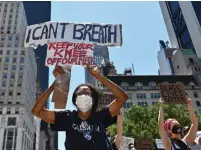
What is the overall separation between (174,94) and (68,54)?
3326mm

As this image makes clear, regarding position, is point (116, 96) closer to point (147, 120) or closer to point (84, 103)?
point (84, 103)

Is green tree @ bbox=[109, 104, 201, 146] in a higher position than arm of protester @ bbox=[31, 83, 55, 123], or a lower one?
higher

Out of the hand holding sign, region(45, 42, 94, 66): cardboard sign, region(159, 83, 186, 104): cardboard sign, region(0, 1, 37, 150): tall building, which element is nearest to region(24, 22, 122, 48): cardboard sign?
region(45, 42, 94, 66): cardboard sign

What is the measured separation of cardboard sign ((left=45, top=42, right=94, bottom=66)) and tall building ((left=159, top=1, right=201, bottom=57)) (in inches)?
3375

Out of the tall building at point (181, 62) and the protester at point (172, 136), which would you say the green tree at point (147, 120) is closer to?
the protester at point (172, 136)

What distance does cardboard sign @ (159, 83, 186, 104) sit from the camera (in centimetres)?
704

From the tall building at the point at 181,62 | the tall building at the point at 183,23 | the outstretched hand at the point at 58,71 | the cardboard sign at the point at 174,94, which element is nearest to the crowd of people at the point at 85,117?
the outstretched hand at the point at 58,71

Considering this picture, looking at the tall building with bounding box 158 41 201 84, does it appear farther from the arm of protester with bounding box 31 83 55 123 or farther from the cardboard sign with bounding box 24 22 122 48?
the arm of protester with bounding box 31 83 55 123

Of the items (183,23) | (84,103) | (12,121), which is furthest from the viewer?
(183,23)

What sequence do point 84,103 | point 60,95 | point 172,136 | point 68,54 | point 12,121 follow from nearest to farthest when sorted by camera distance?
point 84,103 < point 60,95 < point 172,136 < point 68,54 < point 12,121

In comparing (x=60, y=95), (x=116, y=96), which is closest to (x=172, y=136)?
(x=116, y=96)

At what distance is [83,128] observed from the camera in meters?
3.59

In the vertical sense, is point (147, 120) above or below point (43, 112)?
above

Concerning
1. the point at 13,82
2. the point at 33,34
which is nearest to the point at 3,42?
the point at 13,82
